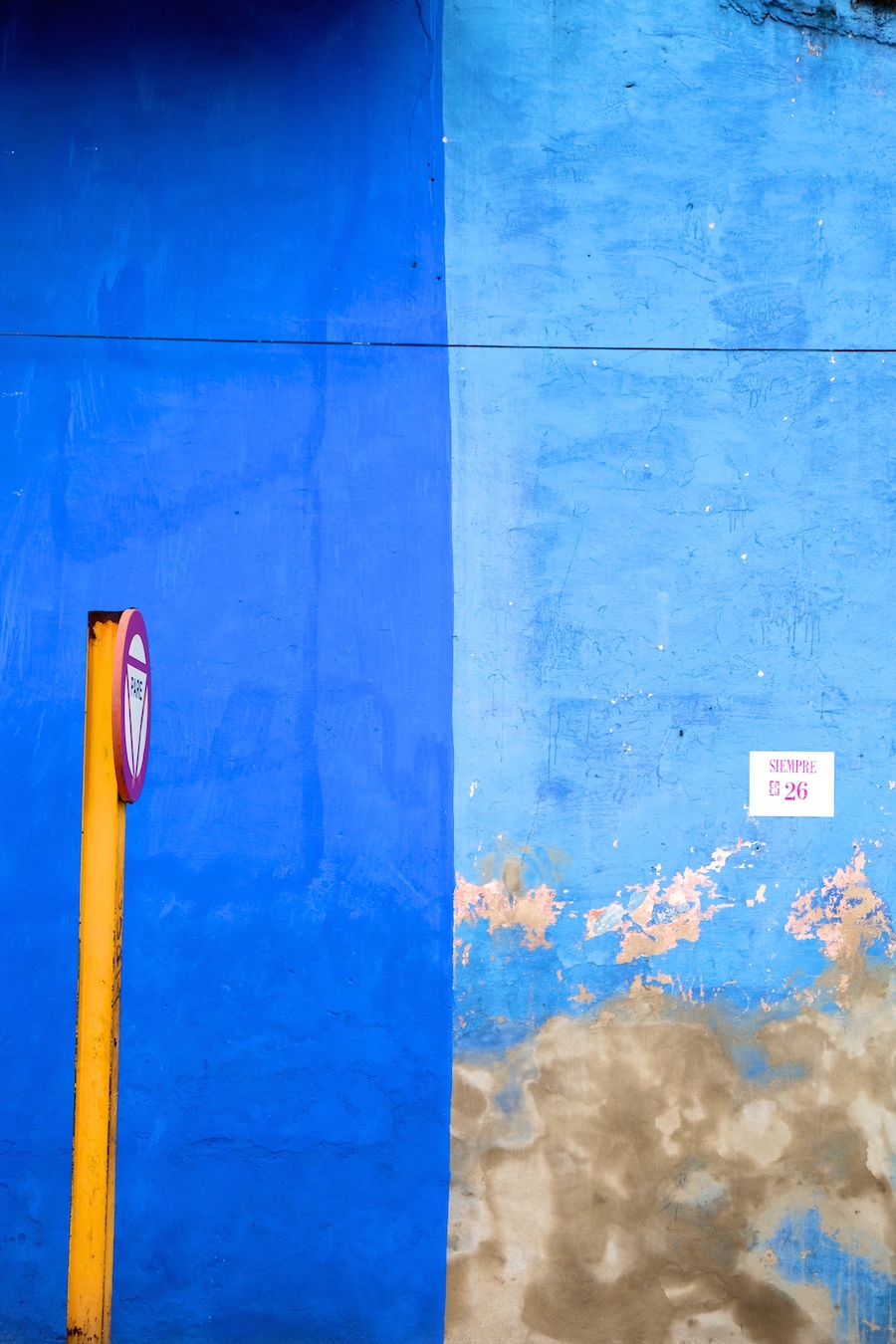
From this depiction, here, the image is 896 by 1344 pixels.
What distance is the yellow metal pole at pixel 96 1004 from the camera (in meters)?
2.21

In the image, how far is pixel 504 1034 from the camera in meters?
3.49

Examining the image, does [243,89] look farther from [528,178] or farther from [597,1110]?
[597,1110]

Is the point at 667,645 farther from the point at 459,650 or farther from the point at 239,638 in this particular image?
the point at 239,638

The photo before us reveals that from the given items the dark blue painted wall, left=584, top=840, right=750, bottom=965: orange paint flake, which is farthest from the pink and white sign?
left=584, top=840, right=750, bottom=965: orange paint flake

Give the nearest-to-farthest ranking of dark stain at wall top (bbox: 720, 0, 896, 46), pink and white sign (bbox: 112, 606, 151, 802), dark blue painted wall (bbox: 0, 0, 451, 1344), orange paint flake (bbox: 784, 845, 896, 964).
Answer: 1. pink and white sign (bbox: 112, 606, 151, 802)
2. dark blue painted wall (bbox: 0, 0, 451, 1344)
3. orange paint flake (bbox: 784, 845, 896, 964)
4. dark stain at wall top (bbox: 720, 0, 896, 46)

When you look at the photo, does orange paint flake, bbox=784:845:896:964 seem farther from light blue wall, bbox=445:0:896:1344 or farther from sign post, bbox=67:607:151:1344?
sign post, bbox=67:607:151:1344

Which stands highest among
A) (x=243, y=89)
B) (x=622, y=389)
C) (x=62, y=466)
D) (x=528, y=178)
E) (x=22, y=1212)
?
(x=243, y=89)

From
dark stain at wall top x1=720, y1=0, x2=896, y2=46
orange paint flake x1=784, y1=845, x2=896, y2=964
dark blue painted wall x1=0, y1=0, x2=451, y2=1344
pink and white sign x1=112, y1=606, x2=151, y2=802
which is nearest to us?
pink and white sign x1=112, y1=606, x2=151, y2=802

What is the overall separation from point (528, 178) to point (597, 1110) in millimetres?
3177

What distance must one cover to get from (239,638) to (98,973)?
146cm

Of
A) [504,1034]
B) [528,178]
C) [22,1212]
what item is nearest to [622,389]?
[528,178]

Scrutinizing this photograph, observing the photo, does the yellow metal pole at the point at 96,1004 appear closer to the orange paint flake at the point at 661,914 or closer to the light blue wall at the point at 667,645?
the light blue wall at the point at 667,645

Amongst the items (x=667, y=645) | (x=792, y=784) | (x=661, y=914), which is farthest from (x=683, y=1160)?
(x=667, y=645)

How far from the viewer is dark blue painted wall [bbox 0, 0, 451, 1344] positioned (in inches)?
135
